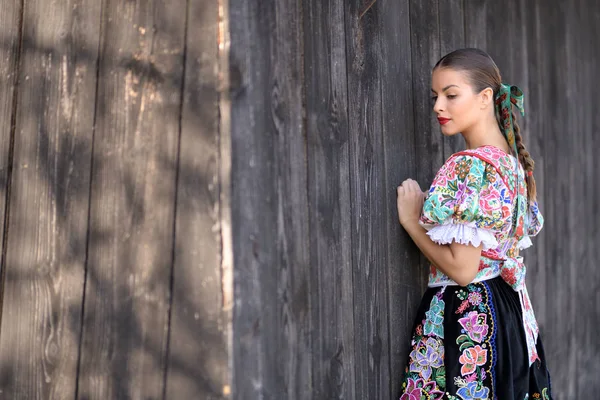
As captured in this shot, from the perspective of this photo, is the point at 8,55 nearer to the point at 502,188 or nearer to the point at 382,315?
the point at 382,315

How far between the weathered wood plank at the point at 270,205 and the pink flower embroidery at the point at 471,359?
581 millimetres

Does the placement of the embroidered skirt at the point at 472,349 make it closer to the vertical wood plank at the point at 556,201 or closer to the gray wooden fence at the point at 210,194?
the gray wooden fence at the point at 210,194

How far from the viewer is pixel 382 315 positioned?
2.83 metres

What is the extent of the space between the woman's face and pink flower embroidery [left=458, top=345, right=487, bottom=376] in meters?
0.78

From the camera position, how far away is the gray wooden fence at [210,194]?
2.25 m

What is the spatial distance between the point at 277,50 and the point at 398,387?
4.32 ft

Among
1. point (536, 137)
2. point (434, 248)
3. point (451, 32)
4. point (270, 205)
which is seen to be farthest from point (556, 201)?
point (270, 205)

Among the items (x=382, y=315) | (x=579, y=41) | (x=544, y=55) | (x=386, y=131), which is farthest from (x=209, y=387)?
(x=579, y=41)

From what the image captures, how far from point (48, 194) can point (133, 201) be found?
1.39 feet

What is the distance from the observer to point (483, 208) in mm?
2631

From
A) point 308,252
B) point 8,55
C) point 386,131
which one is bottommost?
point 308,252

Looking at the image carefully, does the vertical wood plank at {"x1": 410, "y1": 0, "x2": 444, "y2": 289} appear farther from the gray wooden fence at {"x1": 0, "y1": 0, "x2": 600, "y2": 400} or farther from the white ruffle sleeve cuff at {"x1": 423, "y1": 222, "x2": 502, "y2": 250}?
the white ruffle sleeve cuff at {"x1": 423, "y1": 222, "x2": 502, "y2": 250}

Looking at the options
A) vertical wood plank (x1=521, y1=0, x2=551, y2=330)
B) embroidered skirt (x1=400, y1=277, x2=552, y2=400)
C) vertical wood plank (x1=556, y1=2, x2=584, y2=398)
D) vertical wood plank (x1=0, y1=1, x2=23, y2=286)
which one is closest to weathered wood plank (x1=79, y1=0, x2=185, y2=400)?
vertical wood plank (x1=0, y1=1, x2=23, y2=286)

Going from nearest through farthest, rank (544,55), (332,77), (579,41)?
(332,77)
(544,55)
(579,41)
